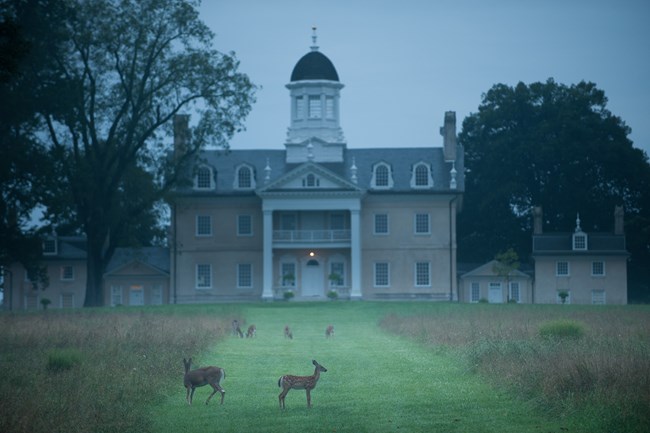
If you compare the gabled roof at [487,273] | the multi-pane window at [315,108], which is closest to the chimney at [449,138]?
the gabled roof at [487,273]

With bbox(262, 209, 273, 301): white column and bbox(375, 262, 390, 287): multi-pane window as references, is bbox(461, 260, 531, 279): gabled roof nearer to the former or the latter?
bbox(375, 262, 390, 287): multi-pane window

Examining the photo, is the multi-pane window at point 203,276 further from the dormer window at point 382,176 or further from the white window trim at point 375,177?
the dormer window at point 382,176

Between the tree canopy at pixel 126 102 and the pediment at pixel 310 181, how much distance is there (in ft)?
28.7

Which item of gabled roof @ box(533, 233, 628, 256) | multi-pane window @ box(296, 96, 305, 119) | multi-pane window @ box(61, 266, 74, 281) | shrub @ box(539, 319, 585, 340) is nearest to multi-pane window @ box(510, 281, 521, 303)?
gabled roof @ box(533, 233, 628, 256)

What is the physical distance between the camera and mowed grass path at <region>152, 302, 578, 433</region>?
15719 millimetres

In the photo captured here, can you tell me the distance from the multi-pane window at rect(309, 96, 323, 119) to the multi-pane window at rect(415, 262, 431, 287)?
1174 centimetres

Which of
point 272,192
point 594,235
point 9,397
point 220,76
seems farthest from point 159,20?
point 9,397

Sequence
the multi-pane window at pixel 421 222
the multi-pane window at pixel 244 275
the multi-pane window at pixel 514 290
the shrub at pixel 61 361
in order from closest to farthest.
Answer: the shrub at pixel 61 361
the multi-pane window at pixel 421 222
the multi-pane window at pixel 244 275
the multi-pane window at pixel 514 290

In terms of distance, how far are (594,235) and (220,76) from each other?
28419mm

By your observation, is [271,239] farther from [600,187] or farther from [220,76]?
[600,187]

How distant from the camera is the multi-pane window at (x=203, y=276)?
7244 centimetres

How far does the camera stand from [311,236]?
236 feet

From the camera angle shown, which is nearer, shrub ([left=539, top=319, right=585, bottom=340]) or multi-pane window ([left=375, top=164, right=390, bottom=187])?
shrub ([left=539, top=319, right=585, bottom=340])

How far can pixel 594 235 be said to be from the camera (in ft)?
245
